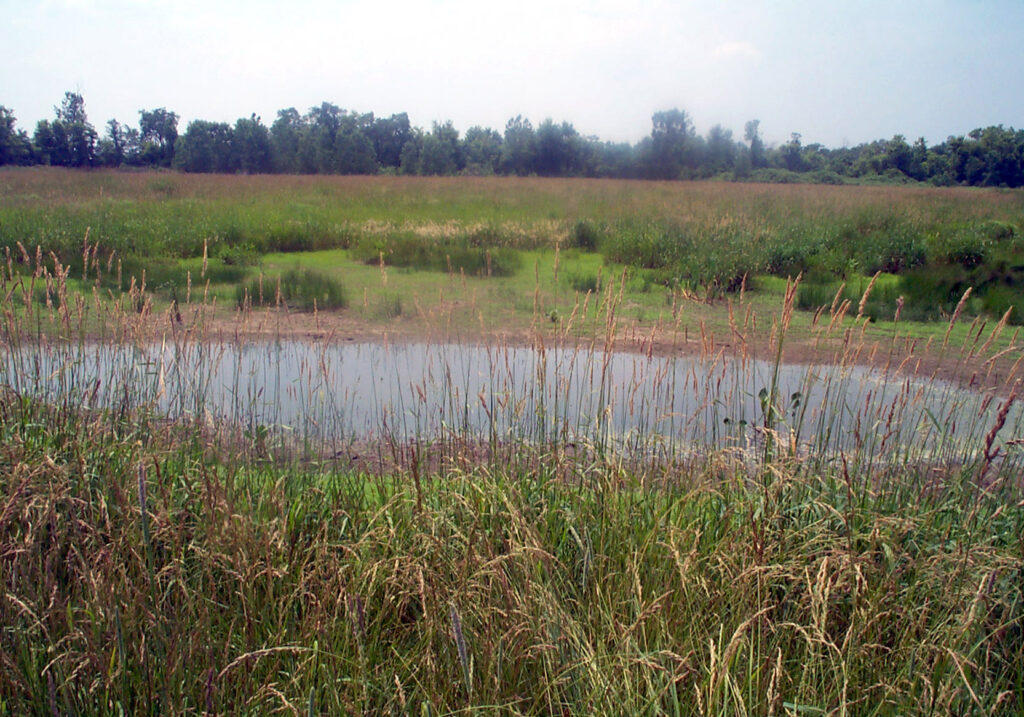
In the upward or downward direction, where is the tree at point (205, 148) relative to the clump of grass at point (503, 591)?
upward

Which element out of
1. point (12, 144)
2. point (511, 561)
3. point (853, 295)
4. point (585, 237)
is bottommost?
point (511, 561)

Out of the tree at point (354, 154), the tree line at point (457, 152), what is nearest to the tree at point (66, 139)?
the tree line at point (457, 152)

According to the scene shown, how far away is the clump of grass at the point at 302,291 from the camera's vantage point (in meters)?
7.51

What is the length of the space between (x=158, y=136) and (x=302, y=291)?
67.5ft

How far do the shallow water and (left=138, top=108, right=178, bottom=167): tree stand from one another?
2182 centimetres

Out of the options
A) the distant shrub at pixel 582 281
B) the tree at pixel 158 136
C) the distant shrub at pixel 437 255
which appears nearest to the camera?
the distant shrub at pixel 582 281

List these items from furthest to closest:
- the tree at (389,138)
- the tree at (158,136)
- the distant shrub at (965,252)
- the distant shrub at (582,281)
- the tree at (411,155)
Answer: the tree at (389,138)
the tree at (411,155)
the tree at (158,136)
the distant shrub at (965,252)
the distant shrub at (582,281)

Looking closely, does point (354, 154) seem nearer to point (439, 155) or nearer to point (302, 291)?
point (439, 155)

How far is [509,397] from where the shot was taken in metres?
3.37

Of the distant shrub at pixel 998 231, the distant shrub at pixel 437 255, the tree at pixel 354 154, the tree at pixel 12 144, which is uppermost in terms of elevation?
the tree at pixel 354 154

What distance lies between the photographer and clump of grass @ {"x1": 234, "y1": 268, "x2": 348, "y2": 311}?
7.51 m

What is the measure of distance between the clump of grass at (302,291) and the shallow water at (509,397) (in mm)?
1343

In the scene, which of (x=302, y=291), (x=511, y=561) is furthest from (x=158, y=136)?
(x=511, y=561)

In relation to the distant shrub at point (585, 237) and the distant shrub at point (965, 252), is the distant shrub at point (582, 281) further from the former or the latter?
the distant shrub at point (965, 252)
